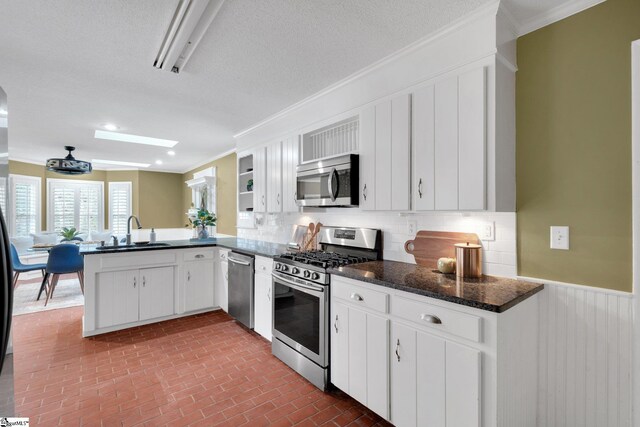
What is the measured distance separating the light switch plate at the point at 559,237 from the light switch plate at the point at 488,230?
0.31 m

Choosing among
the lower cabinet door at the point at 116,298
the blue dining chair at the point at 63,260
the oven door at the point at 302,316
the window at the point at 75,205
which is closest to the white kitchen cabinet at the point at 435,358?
the oven door at the point at 302,316

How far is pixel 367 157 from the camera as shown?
243 cm

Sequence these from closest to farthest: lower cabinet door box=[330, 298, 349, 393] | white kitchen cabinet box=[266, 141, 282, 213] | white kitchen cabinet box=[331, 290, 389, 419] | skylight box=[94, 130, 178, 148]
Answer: white kitchen cabinet box=[331, 290, 389, 419]
lower cabinet door box=[330, 298, 349, 393]
white kitchen cabinet box=[266, 141, 282, 213]
skylight box=[94, 130, 178, 148]

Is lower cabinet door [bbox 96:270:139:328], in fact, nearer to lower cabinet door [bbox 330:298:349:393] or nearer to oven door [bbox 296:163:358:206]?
oven door [bbox 296:163:358:206]

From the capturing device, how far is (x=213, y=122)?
3785 millimetres

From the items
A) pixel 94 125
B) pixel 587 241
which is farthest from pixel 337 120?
pixel 94 125

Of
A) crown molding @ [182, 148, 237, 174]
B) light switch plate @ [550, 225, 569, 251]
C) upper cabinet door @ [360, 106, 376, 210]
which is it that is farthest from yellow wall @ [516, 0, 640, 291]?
crown molding @ [182, 148, 237, 174]

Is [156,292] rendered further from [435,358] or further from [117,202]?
[117,202]

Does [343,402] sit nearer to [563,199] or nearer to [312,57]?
[563,199]

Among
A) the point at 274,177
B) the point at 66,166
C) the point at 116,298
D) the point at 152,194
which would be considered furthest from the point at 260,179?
the point at 152,194

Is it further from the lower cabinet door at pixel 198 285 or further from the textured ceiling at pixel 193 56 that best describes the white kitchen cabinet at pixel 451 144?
the lower cabinet door at pixel 198 285

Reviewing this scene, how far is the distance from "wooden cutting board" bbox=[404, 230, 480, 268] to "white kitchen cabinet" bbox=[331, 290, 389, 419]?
660 millimetres

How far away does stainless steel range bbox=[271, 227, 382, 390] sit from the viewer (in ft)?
7.45

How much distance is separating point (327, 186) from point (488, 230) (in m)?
1.33
